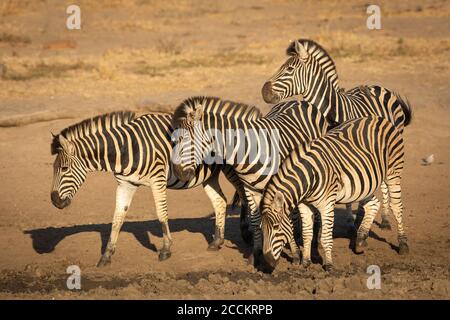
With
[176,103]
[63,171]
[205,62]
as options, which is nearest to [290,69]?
[63,171]

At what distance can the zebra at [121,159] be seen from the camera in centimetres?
888

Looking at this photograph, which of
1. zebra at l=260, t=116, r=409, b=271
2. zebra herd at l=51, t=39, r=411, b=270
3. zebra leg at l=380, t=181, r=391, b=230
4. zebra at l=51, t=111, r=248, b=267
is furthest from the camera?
zebra leg at l=380, t=181, r=391, b=230

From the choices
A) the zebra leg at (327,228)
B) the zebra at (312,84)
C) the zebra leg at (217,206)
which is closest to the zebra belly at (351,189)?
the zebra leg at (327,228)

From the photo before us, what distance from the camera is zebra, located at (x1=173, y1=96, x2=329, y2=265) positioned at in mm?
8477

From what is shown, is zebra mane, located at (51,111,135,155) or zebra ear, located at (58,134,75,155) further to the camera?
zebra mane, located at (51,111,135,155)

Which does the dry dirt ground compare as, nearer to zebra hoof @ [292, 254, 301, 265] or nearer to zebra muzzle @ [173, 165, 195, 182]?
zebra hoof @ [292, 254, 301, 265]

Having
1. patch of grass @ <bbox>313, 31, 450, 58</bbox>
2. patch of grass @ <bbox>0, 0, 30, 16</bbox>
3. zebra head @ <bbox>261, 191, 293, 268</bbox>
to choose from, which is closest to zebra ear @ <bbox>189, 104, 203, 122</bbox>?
zebra head @ <bbox>261, 191, 293, 268</bbox>

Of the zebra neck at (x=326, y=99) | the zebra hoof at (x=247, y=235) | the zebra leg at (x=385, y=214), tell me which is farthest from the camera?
the zebra leg at (x=385, y=214)

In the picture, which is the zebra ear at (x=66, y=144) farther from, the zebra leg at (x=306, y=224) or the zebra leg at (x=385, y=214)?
the zebra leg at (x=385, y=214)

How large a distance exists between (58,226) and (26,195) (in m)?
1.68

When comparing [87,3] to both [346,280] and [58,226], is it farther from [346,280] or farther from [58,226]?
[346,280]

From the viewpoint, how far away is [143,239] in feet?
33.9

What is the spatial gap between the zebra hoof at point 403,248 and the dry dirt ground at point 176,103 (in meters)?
0.09

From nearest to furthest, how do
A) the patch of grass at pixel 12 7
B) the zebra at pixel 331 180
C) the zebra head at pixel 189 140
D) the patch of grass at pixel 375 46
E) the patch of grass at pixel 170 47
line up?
the zebra at pixel 331 180 → the zebra head at pixel 189 140 → the patch of grass at pixel 375 46 → the patch of grass at pixel 170 47 → the patch of grass at pixel 12 7
